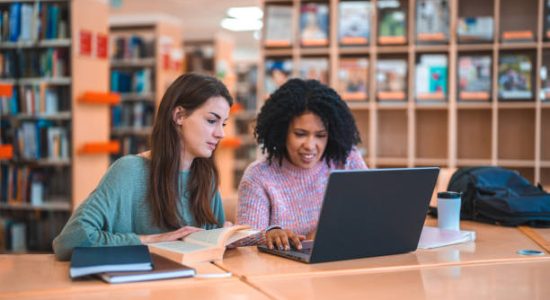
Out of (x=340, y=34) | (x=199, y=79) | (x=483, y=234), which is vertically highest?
(x=340, y=34)

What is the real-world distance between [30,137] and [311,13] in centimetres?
246

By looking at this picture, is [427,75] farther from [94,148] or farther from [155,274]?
[155,274]

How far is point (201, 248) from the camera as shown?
1626 millimetres

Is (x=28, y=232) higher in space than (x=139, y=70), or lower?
lower

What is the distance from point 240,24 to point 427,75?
6634 millimetres

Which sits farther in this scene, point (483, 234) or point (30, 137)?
point (30, 137)

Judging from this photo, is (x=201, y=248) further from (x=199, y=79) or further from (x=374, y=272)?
(x=199, y=79)

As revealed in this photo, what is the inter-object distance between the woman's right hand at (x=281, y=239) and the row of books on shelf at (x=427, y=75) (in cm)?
299

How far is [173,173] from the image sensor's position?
2004 mm

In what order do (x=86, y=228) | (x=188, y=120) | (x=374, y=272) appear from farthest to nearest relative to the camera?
(x=188, y=120) → (x=86, y=228) → (x=374, y=272)

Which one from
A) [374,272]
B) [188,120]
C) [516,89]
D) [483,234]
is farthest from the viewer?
[516,89]

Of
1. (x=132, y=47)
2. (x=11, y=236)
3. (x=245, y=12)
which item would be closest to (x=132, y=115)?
(x=132, y=47)

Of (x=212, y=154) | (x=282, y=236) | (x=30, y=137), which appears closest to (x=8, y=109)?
(x=30, y=137)

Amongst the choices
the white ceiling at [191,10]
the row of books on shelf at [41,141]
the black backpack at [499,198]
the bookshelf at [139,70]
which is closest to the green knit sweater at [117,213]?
the black backpack at [499,198]
